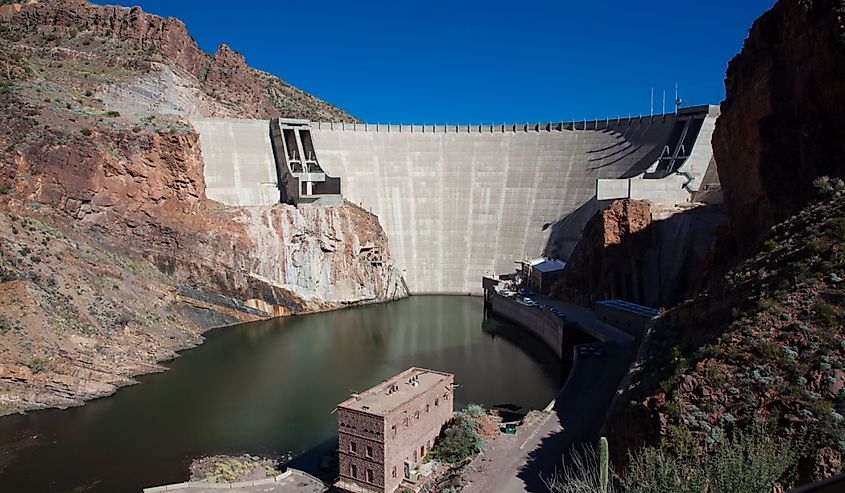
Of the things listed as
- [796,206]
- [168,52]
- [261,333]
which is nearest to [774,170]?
[796,206]

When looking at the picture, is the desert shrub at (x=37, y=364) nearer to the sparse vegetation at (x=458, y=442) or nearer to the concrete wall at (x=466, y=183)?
the sparse vegetation at (x=458, y=442)

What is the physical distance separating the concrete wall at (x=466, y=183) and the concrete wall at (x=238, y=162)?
4852 mm

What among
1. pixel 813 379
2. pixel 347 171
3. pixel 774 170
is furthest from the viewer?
pixel 347 171

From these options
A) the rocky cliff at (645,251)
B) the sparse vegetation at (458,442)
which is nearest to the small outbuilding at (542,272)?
the rocky cliff at (645,251)

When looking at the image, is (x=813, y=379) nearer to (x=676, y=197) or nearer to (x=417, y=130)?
(x=676, y=197)

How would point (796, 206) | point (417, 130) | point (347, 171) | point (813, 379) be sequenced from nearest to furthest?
point (813, 379), point (796, 206), point (347, 171), point (417, 130)

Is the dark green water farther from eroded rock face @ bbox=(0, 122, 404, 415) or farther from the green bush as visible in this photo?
the green bush

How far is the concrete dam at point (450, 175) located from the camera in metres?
47.3

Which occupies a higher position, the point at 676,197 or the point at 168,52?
Result: the point at 168,52

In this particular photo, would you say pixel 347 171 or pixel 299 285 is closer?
pixel 299 285

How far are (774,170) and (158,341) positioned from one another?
Answer: 30.6 meters

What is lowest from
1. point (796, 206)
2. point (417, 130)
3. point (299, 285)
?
point (299, 285)

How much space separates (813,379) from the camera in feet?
40.0

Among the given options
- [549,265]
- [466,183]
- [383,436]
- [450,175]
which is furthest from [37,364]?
[466,183]
